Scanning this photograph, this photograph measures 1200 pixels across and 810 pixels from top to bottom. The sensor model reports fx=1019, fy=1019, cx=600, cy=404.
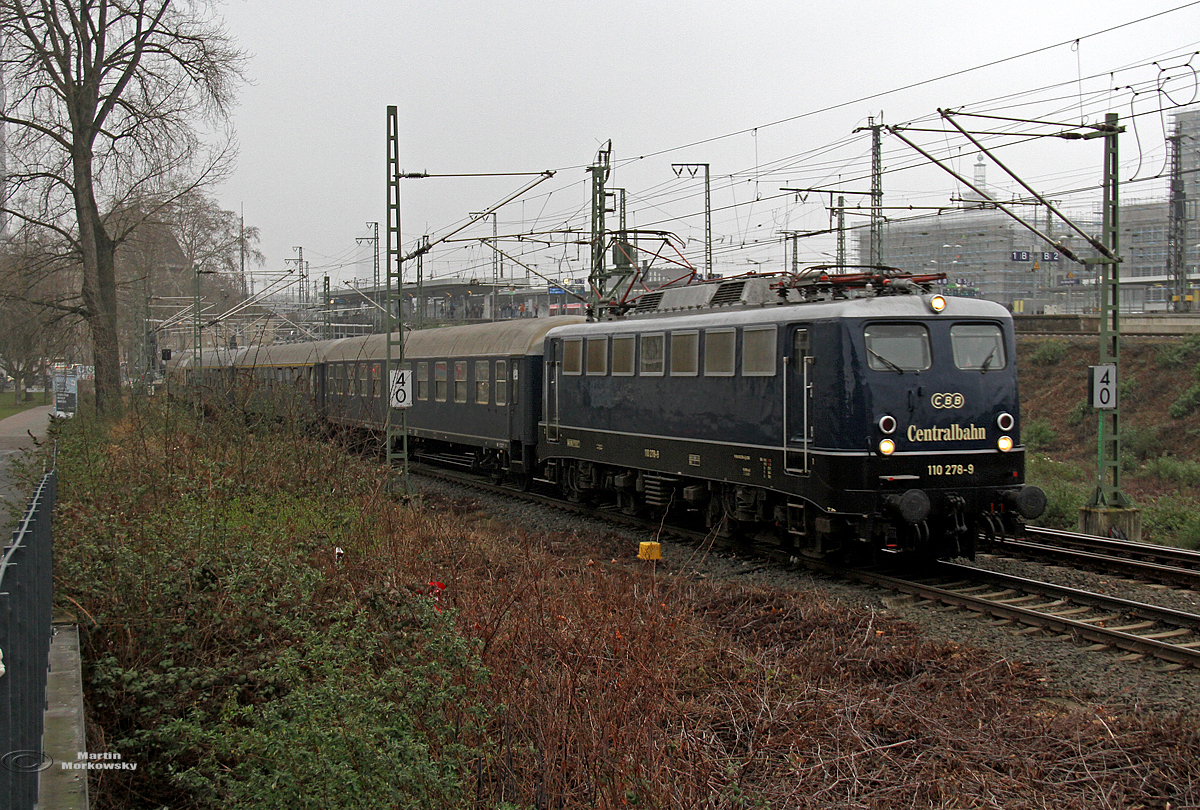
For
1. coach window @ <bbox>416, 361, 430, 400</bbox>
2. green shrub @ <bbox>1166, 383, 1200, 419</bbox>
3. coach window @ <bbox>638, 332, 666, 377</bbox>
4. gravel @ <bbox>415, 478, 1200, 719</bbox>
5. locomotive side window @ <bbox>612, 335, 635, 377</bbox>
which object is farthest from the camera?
green shrub @ <bbox>1166, 383, 1200, 419</bbox>

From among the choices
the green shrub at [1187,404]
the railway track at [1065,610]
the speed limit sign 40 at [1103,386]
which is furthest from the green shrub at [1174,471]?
the railway track at [1065,610]

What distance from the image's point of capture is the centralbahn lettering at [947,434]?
422 inches

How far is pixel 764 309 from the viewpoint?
11.9 metres

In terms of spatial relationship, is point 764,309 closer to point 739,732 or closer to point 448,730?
point 739,732

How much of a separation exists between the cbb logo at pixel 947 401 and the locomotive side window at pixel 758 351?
177 centimetres

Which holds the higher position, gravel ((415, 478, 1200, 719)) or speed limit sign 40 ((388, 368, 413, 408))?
speed limit sign 40 ((388, 368, 413, 408))

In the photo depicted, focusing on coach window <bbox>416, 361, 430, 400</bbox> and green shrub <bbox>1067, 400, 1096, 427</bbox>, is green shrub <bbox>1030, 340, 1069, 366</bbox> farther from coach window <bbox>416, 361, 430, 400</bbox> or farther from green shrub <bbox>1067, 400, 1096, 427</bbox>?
coach window <bbox>416, 361, 430, 400</bbox>

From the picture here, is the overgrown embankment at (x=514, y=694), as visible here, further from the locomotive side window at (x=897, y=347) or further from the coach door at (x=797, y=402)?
Answer: the locomotive side window at (x=897, y=347)

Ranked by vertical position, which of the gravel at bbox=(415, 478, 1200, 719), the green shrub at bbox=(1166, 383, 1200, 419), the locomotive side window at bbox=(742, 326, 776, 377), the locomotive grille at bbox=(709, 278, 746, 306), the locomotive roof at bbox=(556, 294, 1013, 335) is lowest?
the gravel at bbox=(415, 478, 1200, 719)

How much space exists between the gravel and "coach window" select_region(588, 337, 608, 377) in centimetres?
232

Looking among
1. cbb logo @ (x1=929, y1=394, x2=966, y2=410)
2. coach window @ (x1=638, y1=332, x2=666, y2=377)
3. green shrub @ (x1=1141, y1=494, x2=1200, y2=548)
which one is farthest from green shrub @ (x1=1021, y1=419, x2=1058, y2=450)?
cbb logo @ (x1=929, y1=394, x2=966, y2=410)

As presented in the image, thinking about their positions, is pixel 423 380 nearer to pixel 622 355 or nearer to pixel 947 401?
pixel 622 355

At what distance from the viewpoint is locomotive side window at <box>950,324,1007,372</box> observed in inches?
434

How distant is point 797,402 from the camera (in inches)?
440
